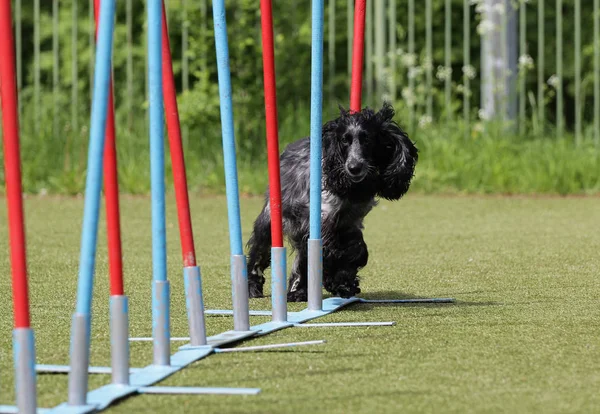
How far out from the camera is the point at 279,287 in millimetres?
4379

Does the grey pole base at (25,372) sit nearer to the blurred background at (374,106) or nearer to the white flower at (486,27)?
the blurred background at (374,106)

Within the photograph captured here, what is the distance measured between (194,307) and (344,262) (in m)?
1.45

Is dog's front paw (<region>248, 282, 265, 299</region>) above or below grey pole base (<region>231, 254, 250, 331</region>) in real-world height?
below

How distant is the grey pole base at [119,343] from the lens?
3129mm

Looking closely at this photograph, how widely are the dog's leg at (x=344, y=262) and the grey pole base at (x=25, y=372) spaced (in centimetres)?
242

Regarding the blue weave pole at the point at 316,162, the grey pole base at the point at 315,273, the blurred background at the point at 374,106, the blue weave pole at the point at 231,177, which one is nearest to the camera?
the blue weave pole at the point at 231,177

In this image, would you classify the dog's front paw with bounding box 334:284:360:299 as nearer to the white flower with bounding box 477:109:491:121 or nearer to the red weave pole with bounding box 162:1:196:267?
the red weave pole with bounding box 162:1:196:267

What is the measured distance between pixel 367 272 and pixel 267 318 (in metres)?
1.54

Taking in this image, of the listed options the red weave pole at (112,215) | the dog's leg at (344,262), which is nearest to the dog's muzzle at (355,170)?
the dog's leg at (344,262)

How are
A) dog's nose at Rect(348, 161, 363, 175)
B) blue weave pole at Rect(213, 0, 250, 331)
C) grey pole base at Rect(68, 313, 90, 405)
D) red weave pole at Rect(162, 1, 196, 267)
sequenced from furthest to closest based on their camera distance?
dog's nose at Rect(348, 161, 363, 175) < blue weave pole at Rect(213, 0, 250, 331) < red weave pole at Rect(162, 1, 196, 267) < grey pole base at Rect(68, 313, 90, 405)

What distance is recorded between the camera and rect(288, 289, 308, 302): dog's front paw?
517 centimetres

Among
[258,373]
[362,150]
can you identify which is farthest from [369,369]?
[362,150]

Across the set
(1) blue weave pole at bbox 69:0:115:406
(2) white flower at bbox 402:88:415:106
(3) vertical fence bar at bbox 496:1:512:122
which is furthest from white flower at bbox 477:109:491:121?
(1) blue weave pole at bbox 69:0:115:406

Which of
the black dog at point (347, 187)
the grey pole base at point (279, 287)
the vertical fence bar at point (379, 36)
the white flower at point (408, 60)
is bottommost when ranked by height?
the grey pole base at point (279, 287)
